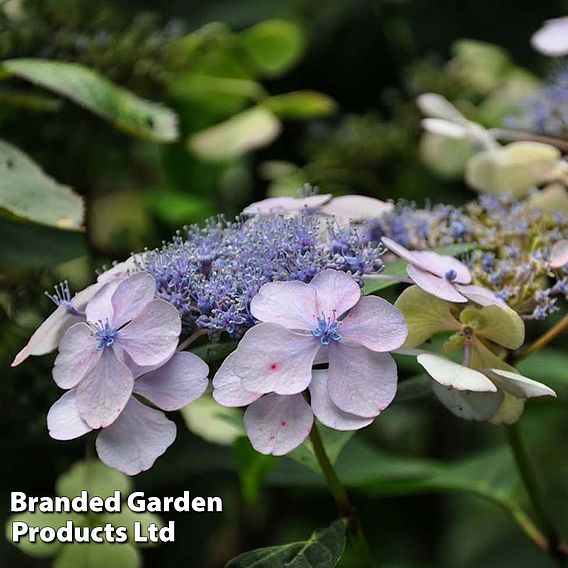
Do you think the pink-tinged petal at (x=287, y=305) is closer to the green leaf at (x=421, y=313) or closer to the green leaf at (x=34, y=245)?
the green leaf at (x=421, y=313)

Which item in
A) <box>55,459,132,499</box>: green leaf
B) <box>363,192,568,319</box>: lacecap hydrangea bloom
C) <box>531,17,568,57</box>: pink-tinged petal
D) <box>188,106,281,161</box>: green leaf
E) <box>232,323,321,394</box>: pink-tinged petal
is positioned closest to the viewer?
<box>232,323,321,394</box>: pink-tinged petal

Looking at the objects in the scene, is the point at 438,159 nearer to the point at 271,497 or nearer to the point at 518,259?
the point at 518,259

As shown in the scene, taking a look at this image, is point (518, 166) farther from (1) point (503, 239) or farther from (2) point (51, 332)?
(2) point (51, 332)

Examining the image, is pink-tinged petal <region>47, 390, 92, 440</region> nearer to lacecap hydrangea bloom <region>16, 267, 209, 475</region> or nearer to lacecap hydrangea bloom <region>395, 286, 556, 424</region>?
lacecap hydrangea bloom <region>16, 267, 209, 475</region>

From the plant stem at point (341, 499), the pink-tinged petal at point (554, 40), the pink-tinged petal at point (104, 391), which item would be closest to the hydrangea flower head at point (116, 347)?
the pink-tinged petal at point (104, 391)

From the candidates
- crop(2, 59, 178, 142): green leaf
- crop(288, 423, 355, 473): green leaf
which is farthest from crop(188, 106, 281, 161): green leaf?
crop(288, 423, 355, 473): green leaf

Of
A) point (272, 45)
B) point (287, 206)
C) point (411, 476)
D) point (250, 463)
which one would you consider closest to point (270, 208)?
point (287, 206)

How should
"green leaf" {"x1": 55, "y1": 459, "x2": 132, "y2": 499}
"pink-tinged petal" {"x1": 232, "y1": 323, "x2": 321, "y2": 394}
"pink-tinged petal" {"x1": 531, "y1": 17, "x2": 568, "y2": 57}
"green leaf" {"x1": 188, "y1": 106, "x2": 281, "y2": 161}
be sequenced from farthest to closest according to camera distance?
"green leaf" {"x1": 188, "y1": 106, "x2": 281, "y2": 161}, "pink-tinged petal" {"x1": 531, "y1": 17, "x2": 568, "y2": 57}, "green leaf" {"x1": 55, "y1": 459, "x2": 132, "y2": 499}, "pink-tinged petal" {"x1": 232, "y1": 323, "x2": 321, "y2": 394}
